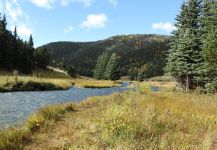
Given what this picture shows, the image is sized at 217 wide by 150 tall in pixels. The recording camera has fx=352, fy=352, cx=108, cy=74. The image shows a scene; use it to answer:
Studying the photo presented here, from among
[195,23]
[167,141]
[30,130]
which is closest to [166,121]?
[167,141]

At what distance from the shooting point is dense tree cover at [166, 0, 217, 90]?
33875mm

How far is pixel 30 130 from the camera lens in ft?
40.3

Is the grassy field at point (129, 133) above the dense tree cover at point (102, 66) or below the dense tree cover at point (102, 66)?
below

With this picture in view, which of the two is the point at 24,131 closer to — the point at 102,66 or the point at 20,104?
the point at 20,104

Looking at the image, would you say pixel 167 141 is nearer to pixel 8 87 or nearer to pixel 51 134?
pixel 51 134

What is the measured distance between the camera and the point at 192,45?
36.7 meters

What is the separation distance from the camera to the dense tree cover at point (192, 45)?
111 ft

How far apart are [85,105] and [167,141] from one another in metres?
12.6

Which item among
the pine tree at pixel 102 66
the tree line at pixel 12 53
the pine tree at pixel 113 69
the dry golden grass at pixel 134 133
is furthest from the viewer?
the pine tree at pixel 102 66

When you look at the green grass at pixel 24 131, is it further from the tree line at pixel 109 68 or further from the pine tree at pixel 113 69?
the tree line at pixel 109 68

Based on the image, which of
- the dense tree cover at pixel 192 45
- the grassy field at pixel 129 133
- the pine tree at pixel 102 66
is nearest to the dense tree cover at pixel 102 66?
the pine tree at pixel 102 66

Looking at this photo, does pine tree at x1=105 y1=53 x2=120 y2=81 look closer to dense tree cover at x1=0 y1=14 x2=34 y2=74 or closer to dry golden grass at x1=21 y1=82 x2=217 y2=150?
dense tree cover at x1=0 y1=14 x2=34 y2=74

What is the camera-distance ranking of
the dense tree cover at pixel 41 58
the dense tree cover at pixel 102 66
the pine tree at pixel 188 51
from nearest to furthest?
1. the pine tree at pixel 188 51
2. the dense tree cover at pixel 41 58
3. the dense tree cover at pixel 102 66

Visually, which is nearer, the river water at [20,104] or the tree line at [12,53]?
the river water at [20,104]
